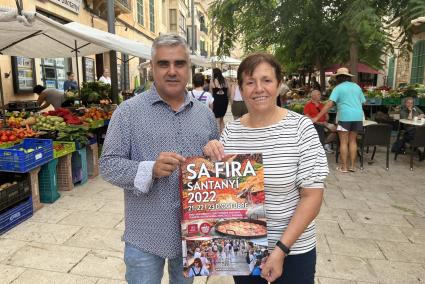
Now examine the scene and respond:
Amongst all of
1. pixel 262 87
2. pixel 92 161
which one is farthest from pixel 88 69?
pixel 262 87

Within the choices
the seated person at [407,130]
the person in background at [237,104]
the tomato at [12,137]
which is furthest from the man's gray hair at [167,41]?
the person in background at [237,104]

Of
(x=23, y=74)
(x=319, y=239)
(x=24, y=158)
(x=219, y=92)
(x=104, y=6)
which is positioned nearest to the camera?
(x=319, y=239)

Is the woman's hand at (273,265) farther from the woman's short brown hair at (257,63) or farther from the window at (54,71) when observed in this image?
the window at (54,71)

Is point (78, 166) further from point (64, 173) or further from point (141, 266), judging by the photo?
point (141, 266)

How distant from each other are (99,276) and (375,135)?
19.9 ft

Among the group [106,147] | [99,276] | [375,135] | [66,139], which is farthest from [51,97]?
[106,147]

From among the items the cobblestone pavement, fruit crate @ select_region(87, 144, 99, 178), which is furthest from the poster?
fruit crate @ select_region(87, 144, 99, 178)

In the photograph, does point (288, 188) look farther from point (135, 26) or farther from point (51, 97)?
point (135, 26)

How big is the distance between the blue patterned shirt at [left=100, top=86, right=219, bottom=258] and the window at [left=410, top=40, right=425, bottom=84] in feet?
58.1

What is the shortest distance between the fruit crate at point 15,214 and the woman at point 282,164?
3.52 metres

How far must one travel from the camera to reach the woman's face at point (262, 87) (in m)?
1.61

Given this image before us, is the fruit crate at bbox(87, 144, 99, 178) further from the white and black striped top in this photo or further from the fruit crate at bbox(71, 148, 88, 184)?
the white and black striped top

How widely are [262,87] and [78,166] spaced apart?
509 centimetres

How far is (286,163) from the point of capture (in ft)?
5.20
